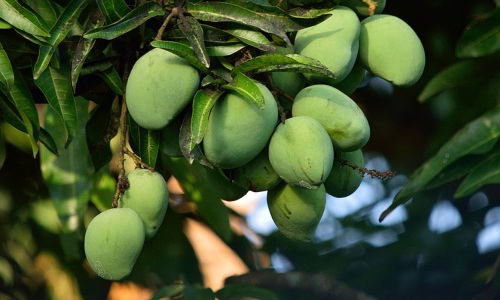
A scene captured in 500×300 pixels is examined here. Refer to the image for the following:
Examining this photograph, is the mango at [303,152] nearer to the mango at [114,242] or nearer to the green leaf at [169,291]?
the mango at [114,242]

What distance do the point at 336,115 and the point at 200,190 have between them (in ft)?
1.35

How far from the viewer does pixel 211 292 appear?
0.76 m

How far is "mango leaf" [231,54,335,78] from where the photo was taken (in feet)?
1.08

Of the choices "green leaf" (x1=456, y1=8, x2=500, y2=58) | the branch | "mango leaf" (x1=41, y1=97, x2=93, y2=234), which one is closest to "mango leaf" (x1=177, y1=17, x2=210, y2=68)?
"mango leaf" (x1=41, y1=97, x2=93, y2=234)

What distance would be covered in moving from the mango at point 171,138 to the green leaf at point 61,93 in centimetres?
8

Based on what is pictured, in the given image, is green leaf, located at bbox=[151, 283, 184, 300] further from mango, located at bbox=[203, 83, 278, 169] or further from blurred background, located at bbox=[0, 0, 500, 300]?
mango, located at bbox=[203, 83, 278, 169]

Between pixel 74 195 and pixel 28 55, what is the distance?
199mm

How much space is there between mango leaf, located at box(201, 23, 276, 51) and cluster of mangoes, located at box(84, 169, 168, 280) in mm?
146

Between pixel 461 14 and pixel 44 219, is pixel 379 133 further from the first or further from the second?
pixel 44 219

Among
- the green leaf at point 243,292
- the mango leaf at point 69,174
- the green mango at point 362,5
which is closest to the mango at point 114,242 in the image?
the mango leaf at point 69,174

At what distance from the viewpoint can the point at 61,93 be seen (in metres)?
0.40

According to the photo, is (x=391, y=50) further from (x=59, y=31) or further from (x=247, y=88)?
(x=59, y=31)

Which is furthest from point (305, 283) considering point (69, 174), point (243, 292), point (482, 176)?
point (69, 174)

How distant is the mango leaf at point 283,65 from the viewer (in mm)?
330
